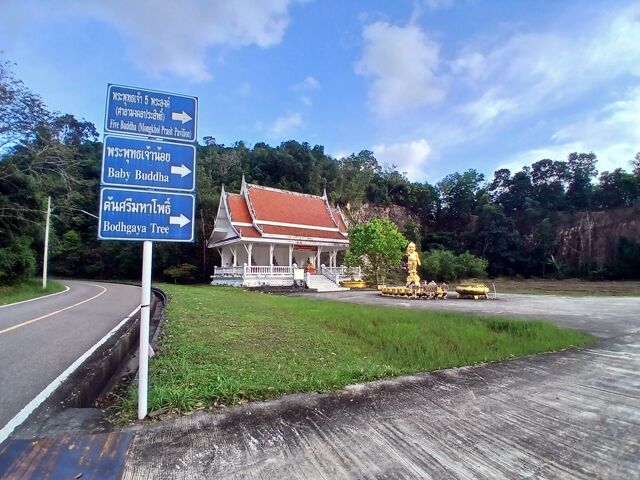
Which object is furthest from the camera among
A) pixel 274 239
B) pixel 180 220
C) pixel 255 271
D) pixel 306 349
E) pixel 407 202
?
pixel 407 202

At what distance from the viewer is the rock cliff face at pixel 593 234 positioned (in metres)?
37.4

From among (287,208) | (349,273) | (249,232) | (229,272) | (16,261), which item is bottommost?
(349,273)

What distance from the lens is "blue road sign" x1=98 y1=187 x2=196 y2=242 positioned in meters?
3.00

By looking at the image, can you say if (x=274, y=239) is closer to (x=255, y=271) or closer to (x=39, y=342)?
(x=255, y=271)

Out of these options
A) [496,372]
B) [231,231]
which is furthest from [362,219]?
[496,372]

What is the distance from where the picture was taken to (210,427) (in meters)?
2.77

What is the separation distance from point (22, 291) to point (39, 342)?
1244cm

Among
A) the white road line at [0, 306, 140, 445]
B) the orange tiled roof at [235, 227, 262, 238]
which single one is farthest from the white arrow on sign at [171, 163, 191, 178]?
the orange tiled roof at [235, 227, 262, 238]

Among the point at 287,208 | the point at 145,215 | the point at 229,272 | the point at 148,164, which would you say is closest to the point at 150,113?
the point at 148,164

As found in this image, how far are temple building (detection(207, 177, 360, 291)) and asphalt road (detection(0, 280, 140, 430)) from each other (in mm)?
13105

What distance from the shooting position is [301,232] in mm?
27000

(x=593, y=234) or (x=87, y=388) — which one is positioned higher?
(x=593, y=234)

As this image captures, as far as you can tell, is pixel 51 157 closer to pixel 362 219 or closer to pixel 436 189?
pixel 362 219

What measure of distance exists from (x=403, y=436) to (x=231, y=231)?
23.2 m
